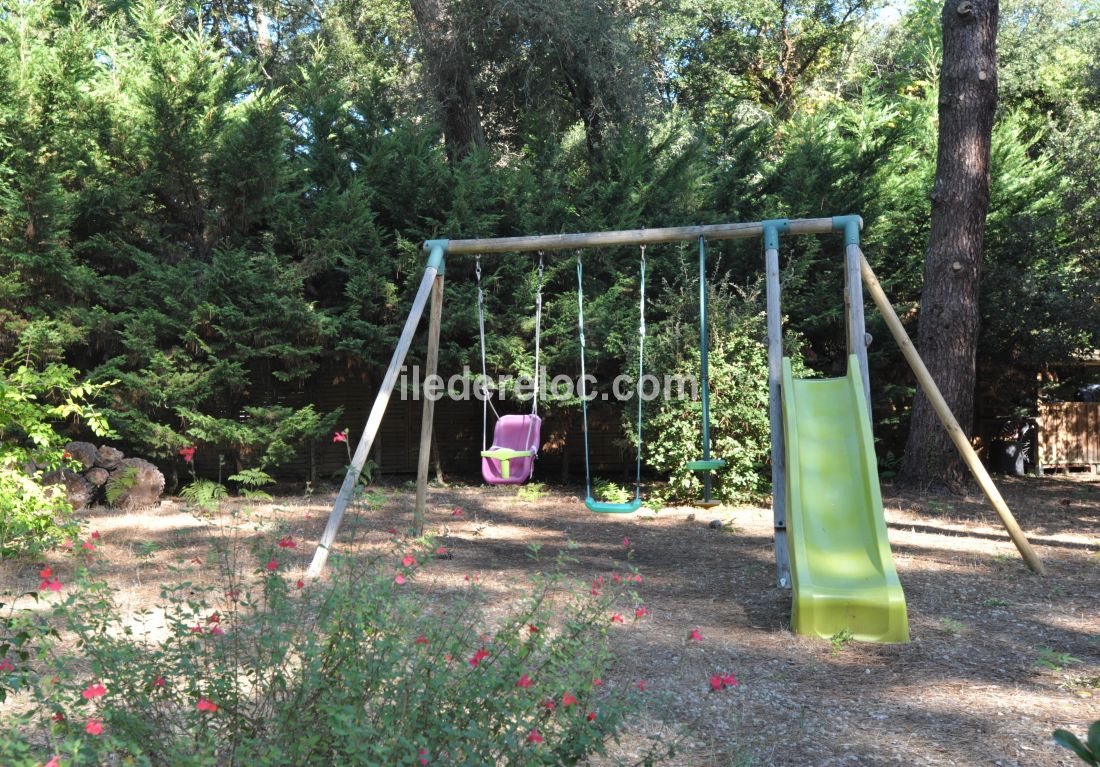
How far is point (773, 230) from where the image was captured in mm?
5996

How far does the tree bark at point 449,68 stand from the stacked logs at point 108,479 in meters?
6.13

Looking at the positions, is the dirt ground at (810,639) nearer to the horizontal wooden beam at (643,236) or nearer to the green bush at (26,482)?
the green bush at (26,482)

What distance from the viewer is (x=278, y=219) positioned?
984 centimetres

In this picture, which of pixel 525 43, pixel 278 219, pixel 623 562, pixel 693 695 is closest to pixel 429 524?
pixel 623 562

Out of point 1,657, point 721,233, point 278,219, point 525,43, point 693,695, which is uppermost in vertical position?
point 525,43

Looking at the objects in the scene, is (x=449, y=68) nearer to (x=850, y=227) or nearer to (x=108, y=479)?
(x=108, y=479)

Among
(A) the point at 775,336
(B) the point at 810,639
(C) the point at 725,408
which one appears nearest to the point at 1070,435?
(C) the point at 725,408

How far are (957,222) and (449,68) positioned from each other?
23.4 feet

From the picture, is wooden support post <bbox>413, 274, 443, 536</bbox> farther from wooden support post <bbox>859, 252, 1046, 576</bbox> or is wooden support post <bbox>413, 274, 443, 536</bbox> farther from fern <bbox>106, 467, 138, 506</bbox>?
fern <bbox>106, 467, 138, 506</bbox>

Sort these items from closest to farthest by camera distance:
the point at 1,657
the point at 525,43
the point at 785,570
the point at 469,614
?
the point at 1,657 < the point at 469,614 < the point at 785,570 < the point at 525,43

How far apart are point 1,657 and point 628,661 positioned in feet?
8.62

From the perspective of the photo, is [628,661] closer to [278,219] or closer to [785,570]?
[785,570]

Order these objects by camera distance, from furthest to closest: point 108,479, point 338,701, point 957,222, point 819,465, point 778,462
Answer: point 957,222 < point 108,479 < point 778,462 < point 819,465 < point 338,701

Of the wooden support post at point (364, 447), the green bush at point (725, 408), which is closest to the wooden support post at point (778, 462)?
the wooden support post at point (364, 447)
